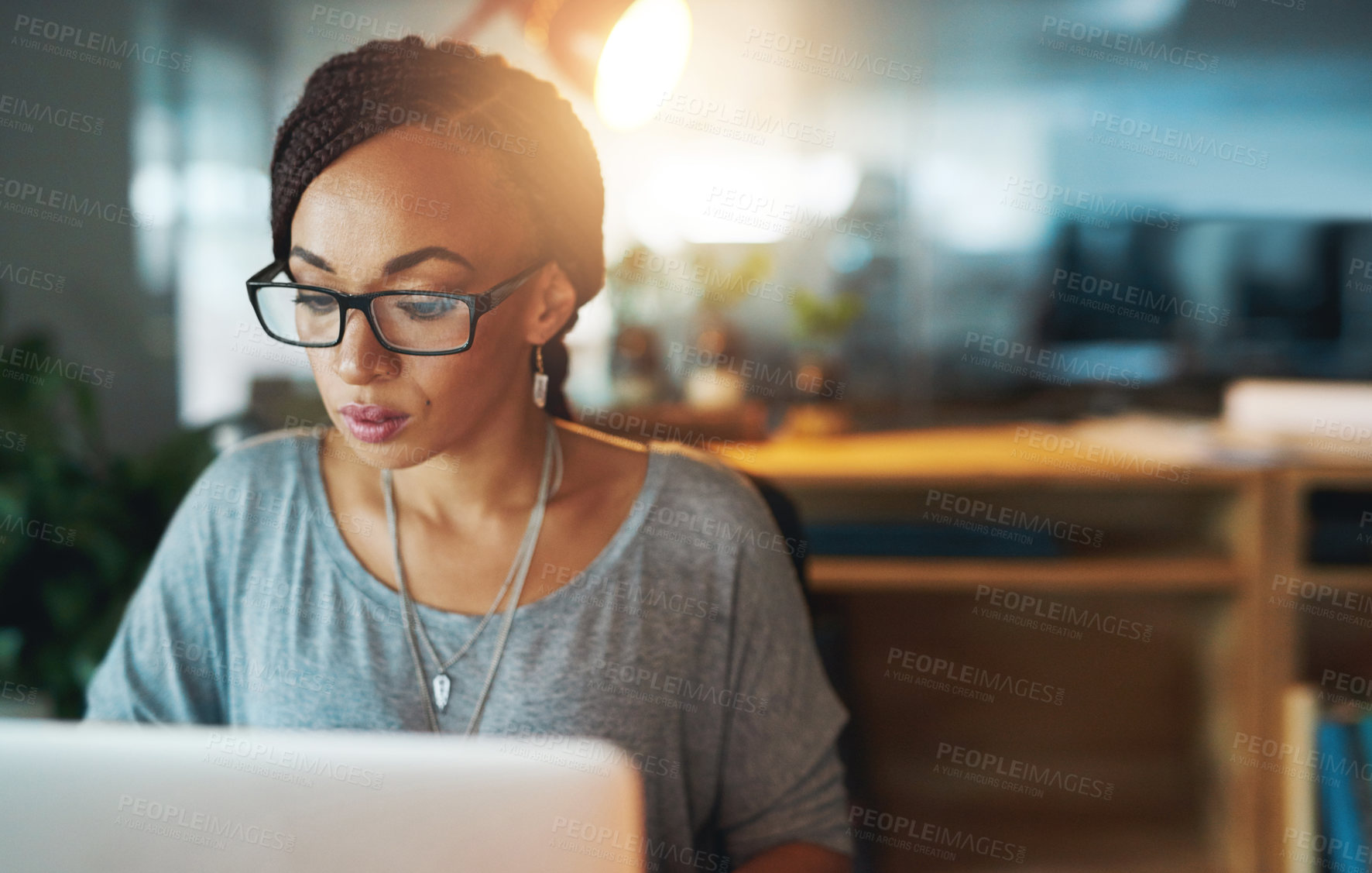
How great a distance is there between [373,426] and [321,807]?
39 centimetres

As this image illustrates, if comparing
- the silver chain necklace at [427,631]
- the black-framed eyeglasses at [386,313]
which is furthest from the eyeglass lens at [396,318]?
the silver chain necklace at [427,631]

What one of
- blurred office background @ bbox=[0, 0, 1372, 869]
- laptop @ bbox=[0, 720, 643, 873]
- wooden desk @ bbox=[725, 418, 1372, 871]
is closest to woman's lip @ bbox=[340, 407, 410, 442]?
laptop @ bbox=[0, 720, 643, 873]

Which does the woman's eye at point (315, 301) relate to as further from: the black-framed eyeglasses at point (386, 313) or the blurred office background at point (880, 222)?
the blurred office background at point (880, 222)

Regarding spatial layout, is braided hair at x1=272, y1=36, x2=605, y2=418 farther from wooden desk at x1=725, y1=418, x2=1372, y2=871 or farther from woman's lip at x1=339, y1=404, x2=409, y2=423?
wooden desk at x1=725, y1=418, x2=1372, y2=871

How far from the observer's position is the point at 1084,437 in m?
2.63

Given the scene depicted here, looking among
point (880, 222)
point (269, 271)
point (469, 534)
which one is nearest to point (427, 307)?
point (269, 271)

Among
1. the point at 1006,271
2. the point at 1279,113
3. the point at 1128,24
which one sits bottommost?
the point at 1006,271

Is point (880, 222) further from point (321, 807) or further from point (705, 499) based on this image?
point (321, 807)

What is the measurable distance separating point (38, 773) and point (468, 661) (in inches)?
17.1

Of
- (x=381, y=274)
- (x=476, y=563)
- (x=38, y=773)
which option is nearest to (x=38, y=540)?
(x=476, y=563)

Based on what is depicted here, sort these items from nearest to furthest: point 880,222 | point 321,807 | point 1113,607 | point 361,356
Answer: point 321,807
point 361,356
point 1113,607
point 880,222

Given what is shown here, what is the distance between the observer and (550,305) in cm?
99

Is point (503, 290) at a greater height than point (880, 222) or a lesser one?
lesser

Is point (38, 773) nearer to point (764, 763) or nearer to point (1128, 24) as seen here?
point (764, 763)
